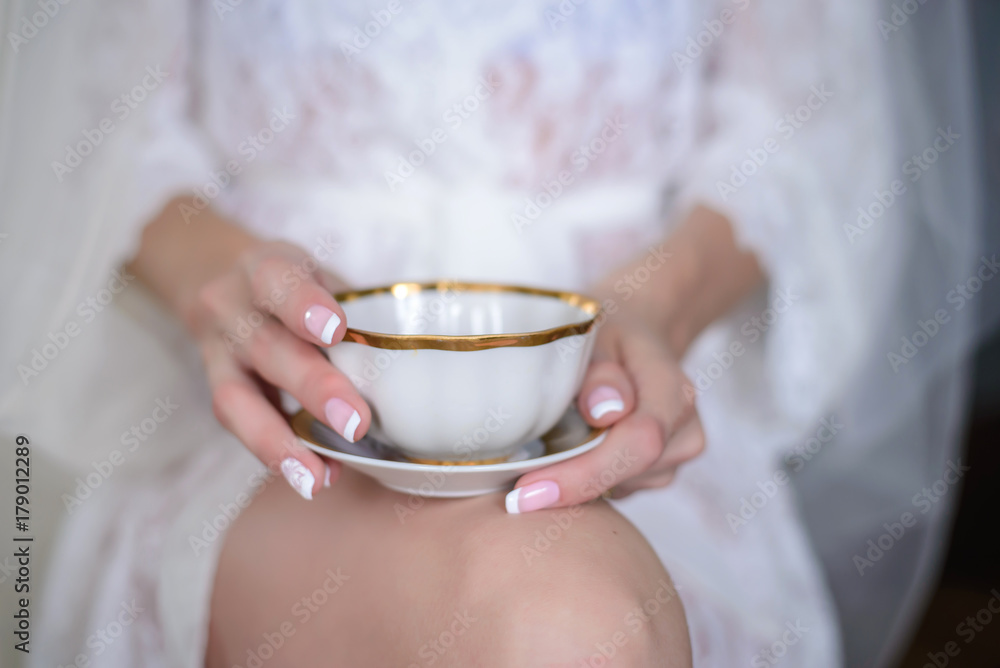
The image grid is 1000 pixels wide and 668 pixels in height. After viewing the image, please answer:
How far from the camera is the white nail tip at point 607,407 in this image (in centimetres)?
51

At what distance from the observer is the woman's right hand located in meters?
0.45

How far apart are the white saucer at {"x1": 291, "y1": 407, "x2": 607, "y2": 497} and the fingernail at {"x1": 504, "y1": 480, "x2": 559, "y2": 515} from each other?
0.04 ft

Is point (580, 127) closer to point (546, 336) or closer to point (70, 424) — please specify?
point (546, 336)

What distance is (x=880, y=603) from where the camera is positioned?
2.82ft

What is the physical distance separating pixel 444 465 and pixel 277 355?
165 mm

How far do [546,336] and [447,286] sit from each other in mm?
166
